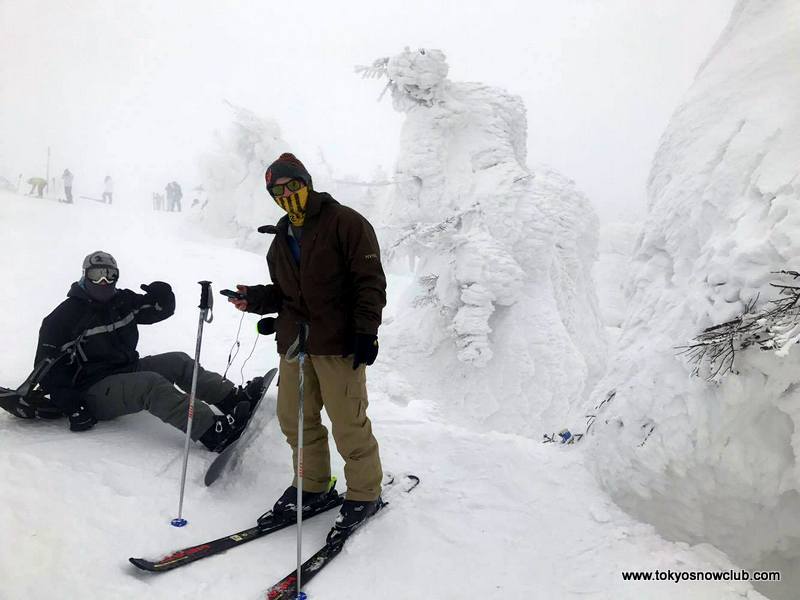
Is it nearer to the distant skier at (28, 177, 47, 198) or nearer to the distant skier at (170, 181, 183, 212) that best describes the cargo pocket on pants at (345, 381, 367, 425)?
the distant skier at (28, 177, 47, 198)

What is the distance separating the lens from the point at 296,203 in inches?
114

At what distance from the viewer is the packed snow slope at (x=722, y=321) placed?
8.34 feet

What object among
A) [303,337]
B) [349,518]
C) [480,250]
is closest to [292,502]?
[349,518]

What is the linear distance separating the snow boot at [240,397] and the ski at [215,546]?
1.28 metres

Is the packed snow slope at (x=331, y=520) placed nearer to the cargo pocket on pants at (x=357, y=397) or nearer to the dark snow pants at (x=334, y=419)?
the dark snow pants at (x=334, y=419)

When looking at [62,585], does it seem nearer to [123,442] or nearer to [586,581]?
[123,442]

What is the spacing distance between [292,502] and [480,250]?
8582mm

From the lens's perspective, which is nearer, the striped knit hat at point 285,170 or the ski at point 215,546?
the ski at point 215,546

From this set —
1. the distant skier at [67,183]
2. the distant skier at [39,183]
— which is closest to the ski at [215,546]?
the distant skier at [67,183]

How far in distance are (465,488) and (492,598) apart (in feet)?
3.33

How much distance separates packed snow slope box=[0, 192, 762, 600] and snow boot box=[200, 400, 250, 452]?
0.39ft

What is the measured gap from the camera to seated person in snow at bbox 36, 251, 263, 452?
3.60 metres

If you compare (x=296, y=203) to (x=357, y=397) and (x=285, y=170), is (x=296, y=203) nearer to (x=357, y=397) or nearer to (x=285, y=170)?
(x=285, y=170)

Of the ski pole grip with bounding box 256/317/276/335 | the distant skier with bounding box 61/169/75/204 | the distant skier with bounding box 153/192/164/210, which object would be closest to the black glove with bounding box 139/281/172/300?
the ski pole grip with bounding box 256/317/276/335
